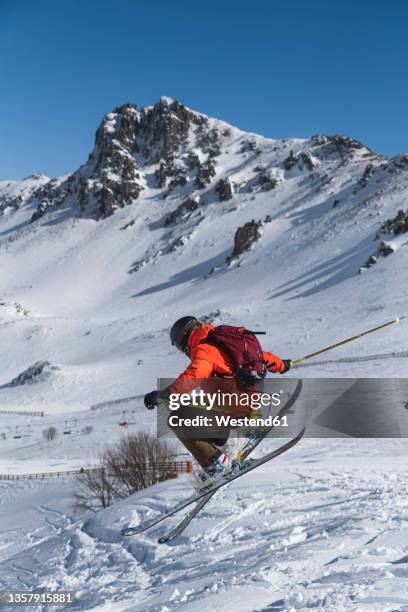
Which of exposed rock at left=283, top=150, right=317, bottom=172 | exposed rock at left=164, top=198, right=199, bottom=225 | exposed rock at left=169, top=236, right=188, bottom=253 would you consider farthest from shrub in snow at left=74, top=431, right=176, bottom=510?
exposed rock at left=283, top=150, right=317, bottom=172

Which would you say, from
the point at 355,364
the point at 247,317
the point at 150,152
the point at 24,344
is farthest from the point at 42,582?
the point at 150,152

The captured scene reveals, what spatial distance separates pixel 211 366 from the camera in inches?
230

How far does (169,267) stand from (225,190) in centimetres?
2612

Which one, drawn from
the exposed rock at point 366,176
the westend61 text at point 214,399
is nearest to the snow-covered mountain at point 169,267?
the exposed rock at point 366,176

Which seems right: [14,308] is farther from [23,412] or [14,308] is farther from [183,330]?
[183,330]

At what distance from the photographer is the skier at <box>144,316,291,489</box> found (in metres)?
5.62

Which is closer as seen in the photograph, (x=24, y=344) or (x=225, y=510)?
(x=225, y=510)

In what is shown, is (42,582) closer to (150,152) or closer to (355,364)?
(355,364)

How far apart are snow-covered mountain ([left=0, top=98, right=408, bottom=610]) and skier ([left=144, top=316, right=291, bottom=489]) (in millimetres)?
1549

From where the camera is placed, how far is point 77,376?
56406 millimetres

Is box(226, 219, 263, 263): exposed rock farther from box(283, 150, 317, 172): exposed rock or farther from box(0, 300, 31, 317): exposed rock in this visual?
box(0, 300, 31, 317): exposed rock

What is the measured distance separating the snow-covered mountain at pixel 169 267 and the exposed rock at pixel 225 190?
0.29 metres

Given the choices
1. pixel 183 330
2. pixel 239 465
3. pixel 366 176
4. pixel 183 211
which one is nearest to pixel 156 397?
pixel 183 330

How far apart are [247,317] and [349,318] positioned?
14833 millimetres
